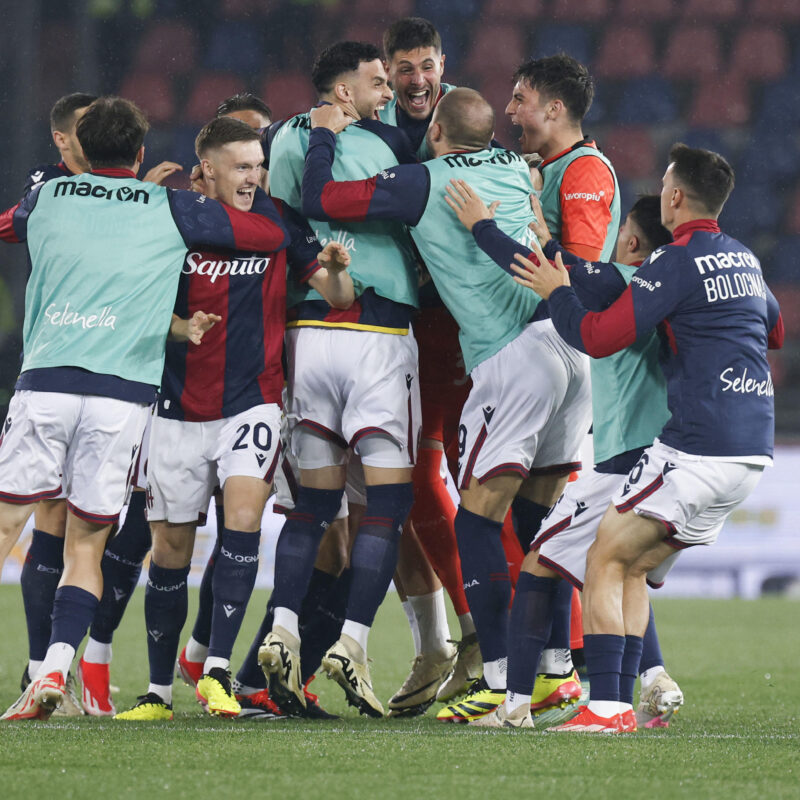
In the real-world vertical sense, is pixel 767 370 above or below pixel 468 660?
above

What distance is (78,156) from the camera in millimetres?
5000

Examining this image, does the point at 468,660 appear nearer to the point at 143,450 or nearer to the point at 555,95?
the point at 143,450

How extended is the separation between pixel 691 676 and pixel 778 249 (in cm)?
835

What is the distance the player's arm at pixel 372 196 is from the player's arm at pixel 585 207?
52cm

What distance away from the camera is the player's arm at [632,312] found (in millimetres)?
3734

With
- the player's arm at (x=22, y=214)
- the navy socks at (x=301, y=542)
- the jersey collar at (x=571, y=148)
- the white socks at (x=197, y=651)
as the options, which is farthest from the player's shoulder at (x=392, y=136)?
the white socks at (x=197, y=651)

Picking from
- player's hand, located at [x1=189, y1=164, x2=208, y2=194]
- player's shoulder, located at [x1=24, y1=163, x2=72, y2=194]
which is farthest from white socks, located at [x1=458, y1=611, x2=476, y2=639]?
player's shoulder, located at [x1=24, y1=163, x2=72, y2=194]

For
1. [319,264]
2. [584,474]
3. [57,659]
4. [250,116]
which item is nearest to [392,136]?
[319,264]

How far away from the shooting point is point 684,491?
3641 mm

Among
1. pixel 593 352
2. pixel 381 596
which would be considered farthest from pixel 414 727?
pixel 593 352

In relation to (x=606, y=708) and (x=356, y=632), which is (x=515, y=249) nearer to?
(x=356, y=632)

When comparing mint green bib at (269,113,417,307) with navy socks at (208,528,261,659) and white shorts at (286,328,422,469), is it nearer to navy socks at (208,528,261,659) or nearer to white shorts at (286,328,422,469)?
white shorts at (286,328,422,469)

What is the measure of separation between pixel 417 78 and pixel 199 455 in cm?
168

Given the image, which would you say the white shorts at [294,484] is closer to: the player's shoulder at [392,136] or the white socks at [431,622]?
the white socks at [431,622]
